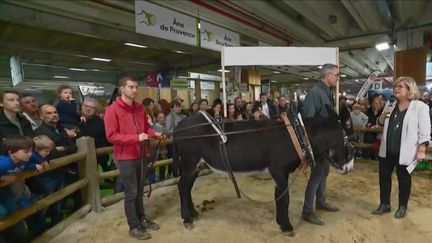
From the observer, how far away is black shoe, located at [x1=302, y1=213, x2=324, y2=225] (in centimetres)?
314

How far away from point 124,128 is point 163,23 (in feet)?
8.81

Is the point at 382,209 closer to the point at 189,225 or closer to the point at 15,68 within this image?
the point at 189,225

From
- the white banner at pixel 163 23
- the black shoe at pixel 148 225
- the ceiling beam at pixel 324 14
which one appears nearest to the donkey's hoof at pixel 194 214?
the black shoe at pixel 148 225

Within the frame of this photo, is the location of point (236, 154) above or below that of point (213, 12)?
below

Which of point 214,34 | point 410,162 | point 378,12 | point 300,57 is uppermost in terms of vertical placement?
point 378,12

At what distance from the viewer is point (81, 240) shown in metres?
2.91

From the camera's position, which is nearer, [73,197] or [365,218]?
[365,218]

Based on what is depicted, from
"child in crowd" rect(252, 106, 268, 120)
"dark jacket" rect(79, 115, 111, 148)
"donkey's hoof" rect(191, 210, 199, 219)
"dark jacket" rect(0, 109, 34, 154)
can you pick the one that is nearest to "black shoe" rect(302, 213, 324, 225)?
"donkey's hoof" rect(191, 210, 199, 219)

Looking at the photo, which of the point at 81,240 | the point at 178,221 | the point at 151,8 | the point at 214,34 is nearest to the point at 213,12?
the point at 214,34

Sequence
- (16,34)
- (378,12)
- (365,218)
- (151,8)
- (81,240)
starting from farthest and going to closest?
1. (16,34)
2. (378,12)
3. (151,8)
4. (365,218)
5. (81,240)

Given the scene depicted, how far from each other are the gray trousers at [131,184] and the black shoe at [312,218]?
5.79 feet

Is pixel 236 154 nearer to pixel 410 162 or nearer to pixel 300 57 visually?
pixel 410 162

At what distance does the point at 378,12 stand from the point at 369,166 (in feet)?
11.3

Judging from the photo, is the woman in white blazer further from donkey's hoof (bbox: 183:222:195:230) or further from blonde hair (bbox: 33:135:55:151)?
blonde hair (bbox: 33:135:55:151)
